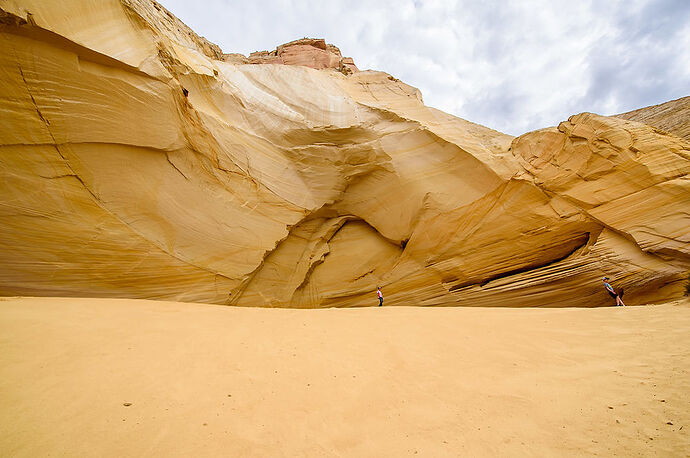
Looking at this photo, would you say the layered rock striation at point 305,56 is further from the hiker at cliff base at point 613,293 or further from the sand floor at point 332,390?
the sand floor at point 332,390

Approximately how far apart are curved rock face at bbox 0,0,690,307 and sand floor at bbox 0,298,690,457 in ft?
9.50

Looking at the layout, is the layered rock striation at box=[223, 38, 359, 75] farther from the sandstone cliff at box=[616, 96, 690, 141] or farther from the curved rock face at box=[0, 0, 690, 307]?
the sandstone cliff at box=[616, 96, 690, 141]

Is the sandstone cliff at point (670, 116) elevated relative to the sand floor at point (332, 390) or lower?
elevated

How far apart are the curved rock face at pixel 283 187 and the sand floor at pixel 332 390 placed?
290 centimetres

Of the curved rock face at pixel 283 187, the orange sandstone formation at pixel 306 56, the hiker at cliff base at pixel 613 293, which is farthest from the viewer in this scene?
the orange sandstone formation at pixel 306 56

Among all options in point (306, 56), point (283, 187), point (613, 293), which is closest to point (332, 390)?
point (283, 187)

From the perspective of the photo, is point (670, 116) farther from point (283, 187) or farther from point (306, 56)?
point (306, 56)

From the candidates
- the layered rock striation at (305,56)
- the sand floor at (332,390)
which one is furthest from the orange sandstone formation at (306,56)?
the sand floor at (332,390)

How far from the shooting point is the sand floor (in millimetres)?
1817

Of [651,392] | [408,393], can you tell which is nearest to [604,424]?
[651,392]

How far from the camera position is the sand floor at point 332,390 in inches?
71.6

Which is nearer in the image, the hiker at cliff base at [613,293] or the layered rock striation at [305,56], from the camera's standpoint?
the hiker at cliff base at [613,293]

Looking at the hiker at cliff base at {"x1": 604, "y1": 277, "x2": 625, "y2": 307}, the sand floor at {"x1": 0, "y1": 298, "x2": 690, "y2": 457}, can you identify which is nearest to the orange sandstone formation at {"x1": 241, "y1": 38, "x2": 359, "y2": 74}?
the hiker at cliff base at {"x1": 604, "y1": 277, "x2": 625, "y2": 307}

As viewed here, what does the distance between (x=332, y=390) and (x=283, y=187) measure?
8091 mm
